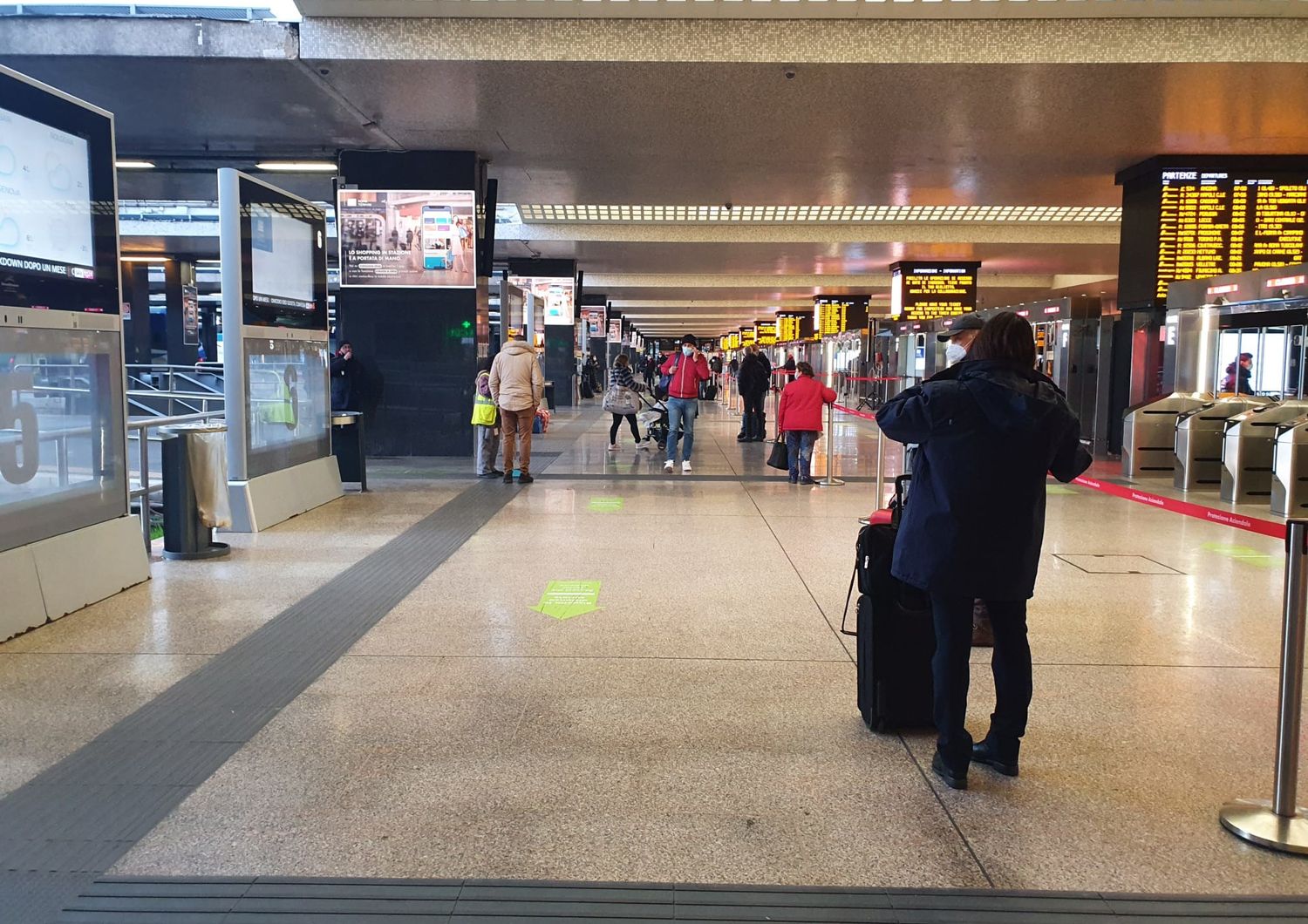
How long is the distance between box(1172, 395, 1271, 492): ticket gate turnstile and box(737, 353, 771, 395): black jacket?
799 centimetres

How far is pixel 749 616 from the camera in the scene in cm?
625

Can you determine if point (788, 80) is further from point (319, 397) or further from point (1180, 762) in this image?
point (1180, 762)

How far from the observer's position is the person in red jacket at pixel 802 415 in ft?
40.4

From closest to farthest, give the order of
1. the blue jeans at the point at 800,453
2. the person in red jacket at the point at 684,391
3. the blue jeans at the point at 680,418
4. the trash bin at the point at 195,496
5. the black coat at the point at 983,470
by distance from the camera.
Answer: the black coat at the point at 983,470 → the trash bin at the point at 195,496 → the blue jeans at the point at 800,453 → the person in red jacket at the point at 684,391 → the blue jeans at the point at 680,418

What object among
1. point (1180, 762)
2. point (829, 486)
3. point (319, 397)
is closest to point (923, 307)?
point (829, 486)

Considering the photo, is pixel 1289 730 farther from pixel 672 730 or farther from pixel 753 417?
pixel 753 417

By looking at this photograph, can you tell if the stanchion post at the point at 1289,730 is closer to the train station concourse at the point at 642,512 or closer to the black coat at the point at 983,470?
the train station concourse at the point at 642,512

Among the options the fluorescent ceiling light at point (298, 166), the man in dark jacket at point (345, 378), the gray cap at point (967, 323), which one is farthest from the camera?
the fluorescent ceiling light at point (298, 166)

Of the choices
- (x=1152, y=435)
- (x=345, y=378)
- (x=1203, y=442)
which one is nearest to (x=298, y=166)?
(x=345, y=378)

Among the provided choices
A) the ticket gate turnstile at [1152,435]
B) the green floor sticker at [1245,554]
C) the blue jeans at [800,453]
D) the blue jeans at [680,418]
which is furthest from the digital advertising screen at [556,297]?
the green floor sticker at [1245,554]

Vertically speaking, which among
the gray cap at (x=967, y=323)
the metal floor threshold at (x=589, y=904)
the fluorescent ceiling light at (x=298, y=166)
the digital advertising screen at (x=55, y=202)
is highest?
the fluorescent ceiling light at (x=298, y=166)

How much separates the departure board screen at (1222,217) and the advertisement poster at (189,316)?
28.6 meters

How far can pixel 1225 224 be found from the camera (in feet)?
44.8

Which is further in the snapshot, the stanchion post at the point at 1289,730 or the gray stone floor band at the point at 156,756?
the stanchion post at the point at 1289,730
